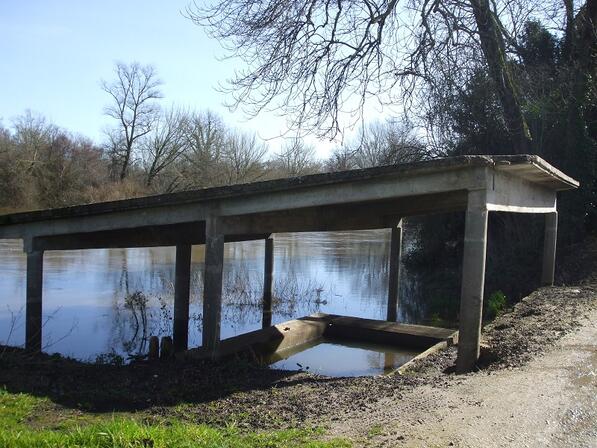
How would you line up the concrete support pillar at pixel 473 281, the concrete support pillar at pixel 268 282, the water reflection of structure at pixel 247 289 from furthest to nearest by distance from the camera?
the concrete support pillar at pixel 268 282, the water reflection of structure at pixel 247 289, the concrete support pillar at pixel 473 281

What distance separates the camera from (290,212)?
399 inches

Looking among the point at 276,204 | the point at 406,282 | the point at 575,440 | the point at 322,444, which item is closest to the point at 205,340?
the point at 276,204

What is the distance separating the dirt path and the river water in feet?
21.2

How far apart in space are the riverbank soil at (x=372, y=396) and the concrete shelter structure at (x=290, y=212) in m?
1.06

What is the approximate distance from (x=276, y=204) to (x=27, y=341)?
17.2 feet

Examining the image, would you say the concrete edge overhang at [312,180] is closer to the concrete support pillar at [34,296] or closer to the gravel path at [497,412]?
the concrete support pillar at [34,296]

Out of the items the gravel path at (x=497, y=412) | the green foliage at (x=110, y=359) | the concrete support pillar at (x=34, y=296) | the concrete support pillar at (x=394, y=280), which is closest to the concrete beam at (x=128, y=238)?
the concrete support pillar at (x=34, y=296)

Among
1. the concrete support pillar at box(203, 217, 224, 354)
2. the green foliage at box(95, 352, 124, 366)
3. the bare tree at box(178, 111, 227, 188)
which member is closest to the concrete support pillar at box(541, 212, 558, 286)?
the concrete support pillar at box(203, 217, 224, 354)

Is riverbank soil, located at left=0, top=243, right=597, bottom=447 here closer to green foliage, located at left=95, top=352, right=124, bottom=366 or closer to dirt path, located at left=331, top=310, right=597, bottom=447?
dirt path, located at left=331, top=310, right=597, bottom=447

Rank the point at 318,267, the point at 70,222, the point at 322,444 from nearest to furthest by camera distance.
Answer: the point at 322,444
the point at 70,222
the point at 318,267

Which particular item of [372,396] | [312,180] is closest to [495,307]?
[312,180]

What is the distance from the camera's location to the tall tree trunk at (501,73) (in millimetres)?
15781

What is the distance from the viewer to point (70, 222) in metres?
10.1

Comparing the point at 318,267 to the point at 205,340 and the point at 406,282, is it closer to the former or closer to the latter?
the point at 406,282
